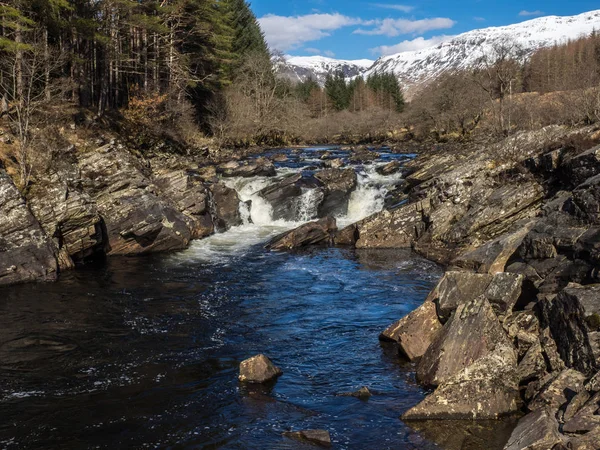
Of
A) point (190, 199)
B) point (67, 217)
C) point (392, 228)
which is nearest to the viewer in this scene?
point (67, 217)

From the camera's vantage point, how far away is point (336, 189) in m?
34.0

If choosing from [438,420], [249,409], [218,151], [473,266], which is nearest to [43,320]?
[249,409]

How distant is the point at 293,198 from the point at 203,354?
19.4 metres

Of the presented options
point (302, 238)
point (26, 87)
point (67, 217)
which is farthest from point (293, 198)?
point (26, 87)

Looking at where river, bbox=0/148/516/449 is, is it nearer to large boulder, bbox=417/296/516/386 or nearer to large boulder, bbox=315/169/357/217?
large boulder, bbox=417/296/516/386

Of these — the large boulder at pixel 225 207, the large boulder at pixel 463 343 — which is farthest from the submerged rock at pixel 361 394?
the large boulder at pixel 225 207

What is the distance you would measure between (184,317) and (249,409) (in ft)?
21.9

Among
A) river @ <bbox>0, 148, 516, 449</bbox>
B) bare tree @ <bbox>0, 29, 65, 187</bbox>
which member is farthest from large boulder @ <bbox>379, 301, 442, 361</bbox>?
bare tree @ <bbox>0, 29, 65, 187</bbox>

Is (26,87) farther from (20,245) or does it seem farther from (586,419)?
(586,419)

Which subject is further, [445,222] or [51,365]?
[445,222]

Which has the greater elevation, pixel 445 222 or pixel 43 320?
pixel 445 222

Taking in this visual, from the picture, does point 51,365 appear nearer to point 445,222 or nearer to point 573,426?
point 573,426

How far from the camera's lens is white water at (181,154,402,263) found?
2941 centimetres

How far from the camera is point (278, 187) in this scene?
33.9 meters
